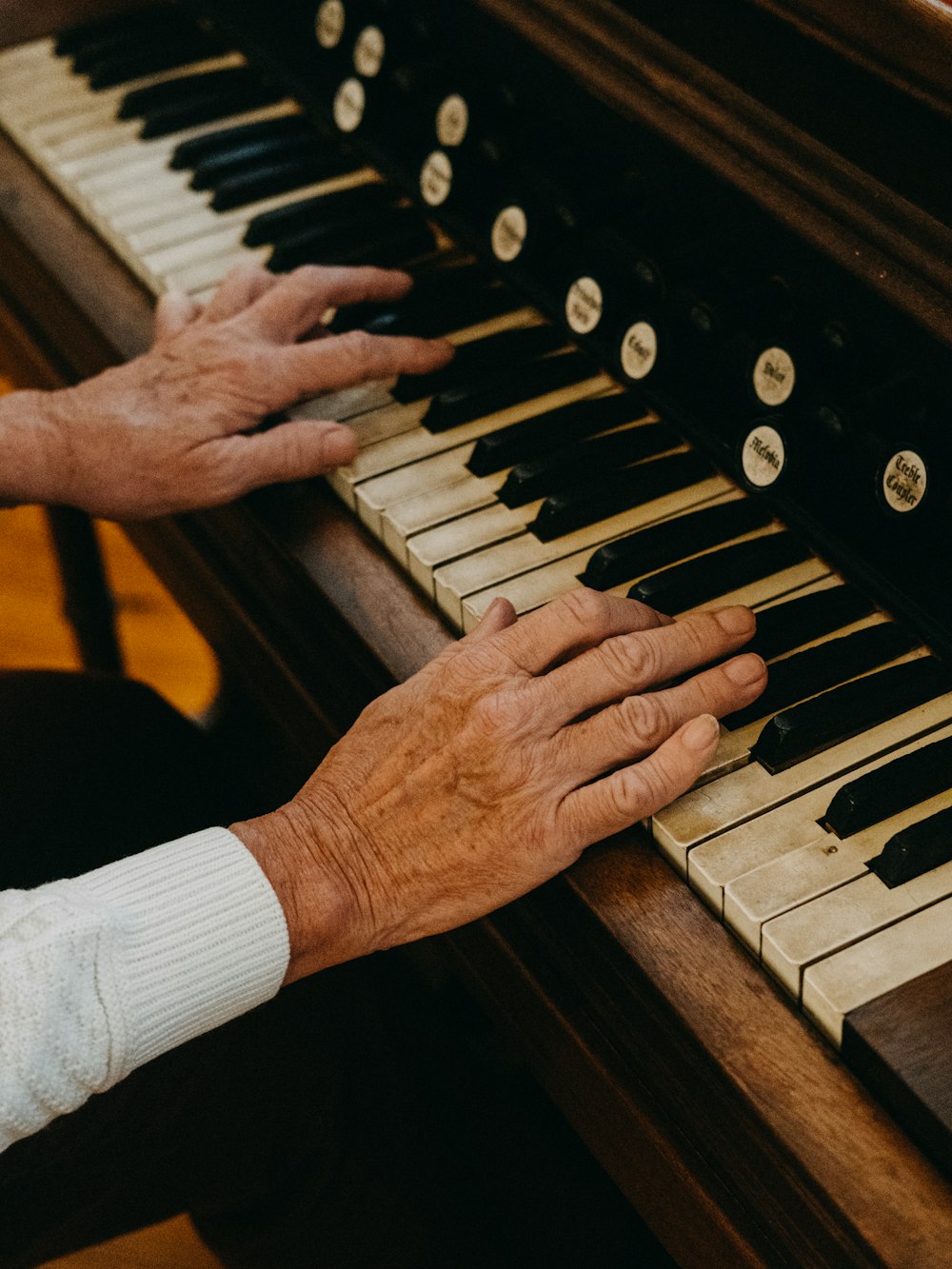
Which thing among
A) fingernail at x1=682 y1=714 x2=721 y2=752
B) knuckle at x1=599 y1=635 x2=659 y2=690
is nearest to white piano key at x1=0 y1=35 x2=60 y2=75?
knuckle at x1=599 y1=635 x2=659 y2=690

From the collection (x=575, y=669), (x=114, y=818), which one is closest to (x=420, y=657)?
(x=575, y=669)

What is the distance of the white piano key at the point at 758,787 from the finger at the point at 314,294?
746 mm

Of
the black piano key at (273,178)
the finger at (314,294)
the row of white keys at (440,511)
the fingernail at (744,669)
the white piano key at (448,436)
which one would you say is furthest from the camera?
the black piano key at (273,178)

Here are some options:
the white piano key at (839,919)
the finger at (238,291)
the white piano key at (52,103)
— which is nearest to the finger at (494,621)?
the white piano key at (839,919)

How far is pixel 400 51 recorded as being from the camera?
5.48 feet

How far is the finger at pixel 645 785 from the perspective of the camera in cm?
102

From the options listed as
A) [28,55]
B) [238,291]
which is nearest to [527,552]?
[238,291]

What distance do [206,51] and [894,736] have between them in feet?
5.13

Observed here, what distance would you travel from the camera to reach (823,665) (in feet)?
3.71

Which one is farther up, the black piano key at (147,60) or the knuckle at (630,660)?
the knuckle at (630,660)

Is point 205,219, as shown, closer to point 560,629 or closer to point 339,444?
→ point 339,444

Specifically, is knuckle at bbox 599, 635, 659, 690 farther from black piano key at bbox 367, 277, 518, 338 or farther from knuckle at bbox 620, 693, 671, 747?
black piano key at bbox 367, 277, 518, 338

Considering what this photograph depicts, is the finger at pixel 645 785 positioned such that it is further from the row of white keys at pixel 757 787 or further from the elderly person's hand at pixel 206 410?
the elderly person's hand at pixel 206 410

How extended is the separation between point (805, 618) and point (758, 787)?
0.18 m
